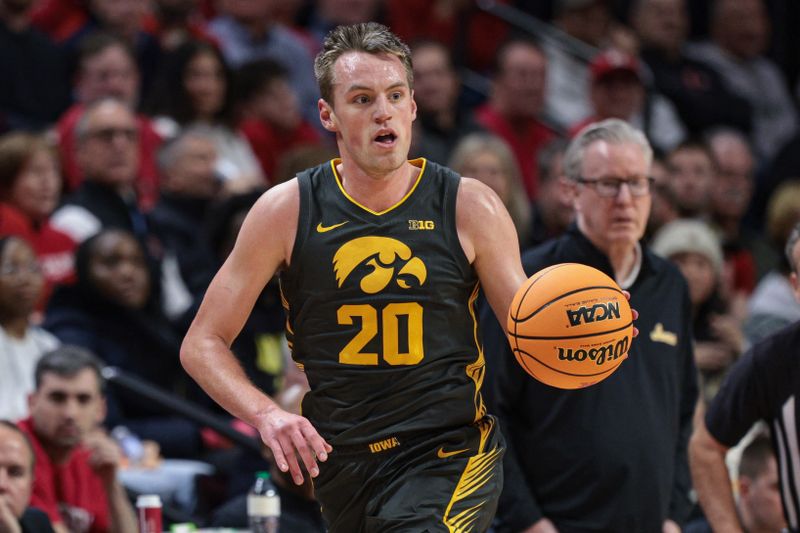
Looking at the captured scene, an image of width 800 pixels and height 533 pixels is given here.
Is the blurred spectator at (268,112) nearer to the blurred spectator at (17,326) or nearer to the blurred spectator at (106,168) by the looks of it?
the blurred spectator at (106,168)

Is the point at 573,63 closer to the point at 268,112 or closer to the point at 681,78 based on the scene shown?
the point at 681,78

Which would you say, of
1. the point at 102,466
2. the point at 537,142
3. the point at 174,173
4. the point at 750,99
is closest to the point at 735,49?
the point at 750,99

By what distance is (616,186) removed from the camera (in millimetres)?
5816

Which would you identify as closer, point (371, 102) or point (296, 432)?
point (296, 432)

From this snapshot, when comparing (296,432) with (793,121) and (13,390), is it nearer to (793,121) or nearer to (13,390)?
(13,390)

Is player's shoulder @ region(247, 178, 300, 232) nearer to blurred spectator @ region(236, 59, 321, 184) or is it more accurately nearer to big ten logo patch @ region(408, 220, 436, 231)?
big ten logo patch @ region(408, 220, 436, 231)

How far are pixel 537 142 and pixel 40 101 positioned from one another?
13.2 feet

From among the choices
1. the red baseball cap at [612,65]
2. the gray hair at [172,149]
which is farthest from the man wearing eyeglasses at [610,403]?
the red baseball cap at [612,65]

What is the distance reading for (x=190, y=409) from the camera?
816cm

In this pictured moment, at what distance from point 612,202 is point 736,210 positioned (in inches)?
235

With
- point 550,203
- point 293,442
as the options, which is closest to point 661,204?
point 550,203

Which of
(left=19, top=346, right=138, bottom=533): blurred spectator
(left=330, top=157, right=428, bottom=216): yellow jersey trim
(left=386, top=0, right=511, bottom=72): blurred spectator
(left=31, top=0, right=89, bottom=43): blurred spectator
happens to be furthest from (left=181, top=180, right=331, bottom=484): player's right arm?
(left=386, top=0, right=511, bottom=72): blurred spectator

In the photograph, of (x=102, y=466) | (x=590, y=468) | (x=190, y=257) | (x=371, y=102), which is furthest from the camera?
(x=190, y=257)

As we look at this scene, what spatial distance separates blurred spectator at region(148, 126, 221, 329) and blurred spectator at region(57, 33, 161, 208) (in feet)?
1.61
